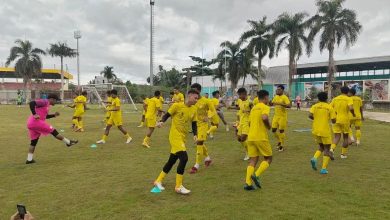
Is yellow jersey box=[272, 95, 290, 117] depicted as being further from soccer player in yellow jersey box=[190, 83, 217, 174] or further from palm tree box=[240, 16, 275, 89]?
palm tree box=[240, 16, 275, 89]

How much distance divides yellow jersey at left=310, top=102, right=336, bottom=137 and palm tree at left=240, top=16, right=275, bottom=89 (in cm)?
4195

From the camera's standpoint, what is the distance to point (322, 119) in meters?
8.65

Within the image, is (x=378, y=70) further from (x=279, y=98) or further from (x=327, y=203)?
(x=327, y=203)

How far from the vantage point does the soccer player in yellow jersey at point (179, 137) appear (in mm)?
6934

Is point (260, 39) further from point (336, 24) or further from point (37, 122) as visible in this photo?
point (37, 122)

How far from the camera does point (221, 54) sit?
59.5 m

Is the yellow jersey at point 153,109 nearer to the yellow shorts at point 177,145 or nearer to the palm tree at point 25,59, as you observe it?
the yellow shorts at point 177,145

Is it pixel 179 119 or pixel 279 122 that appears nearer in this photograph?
pixel 179 119

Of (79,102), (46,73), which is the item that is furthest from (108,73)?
(79,102)

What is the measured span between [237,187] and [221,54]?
53190mm

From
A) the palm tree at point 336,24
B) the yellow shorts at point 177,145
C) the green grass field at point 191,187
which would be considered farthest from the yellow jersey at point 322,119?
the palm tree at point 336,24

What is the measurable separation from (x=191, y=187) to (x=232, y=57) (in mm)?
52625

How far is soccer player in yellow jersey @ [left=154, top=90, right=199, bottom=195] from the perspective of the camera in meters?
6.93

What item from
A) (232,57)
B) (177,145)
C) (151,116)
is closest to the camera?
(177,145)
